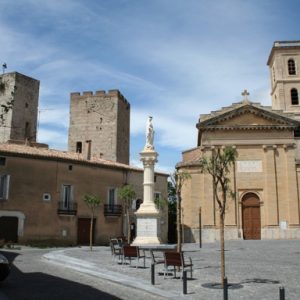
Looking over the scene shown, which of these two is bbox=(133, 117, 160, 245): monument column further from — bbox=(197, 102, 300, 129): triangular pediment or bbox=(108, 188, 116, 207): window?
bbox=(197, 102, 300, 129): triangular pediment

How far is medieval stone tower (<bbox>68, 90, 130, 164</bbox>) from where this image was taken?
4884 cm

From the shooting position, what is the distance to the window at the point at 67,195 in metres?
31.2

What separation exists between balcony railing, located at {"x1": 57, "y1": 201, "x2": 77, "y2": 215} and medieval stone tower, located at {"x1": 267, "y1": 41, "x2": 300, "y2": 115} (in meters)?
29.4

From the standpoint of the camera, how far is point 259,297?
8.62 m

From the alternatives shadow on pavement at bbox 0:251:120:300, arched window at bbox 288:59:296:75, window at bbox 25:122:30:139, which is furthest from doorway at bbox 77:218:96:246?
arched window at bbox 288:59:296:75

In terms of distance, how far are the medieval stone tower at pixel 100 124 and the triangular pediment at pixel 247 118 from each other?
15250 mm

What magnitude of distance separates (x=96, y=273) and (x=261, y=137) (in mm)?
26354

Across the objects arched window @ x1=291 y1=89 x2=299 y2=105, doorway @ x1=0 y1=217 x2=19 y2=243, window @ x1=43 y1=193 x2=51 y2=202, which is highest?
arched window @ x1=291 y1=89 x2=299 y2=105

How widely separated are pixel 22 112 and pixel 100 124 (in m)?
9.02

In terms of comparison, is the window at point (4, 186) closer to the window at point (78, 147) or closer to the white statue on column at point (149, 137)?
the white statue on column at point (149, 137)

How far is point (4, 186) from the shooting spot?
2862cm

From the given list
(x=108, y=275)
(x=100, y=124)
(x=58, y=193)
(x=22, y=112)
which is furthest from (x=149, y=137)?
(x=22, y=112)

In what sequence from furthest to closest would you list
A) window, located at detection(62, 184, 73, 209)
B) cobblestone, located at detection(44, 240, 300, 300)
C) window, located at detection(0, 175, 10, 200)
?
window, located at detection(62, 184, 73, 209)
window, located at detection(0, 175, 10, 200)
cobblestone, located at detection(44, 240, 300, 300)

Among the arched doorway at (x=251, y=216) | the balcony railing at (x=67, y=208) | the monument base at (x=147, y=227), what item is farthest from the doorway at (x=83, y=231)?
the arched doorway at (x=251, y=216)
